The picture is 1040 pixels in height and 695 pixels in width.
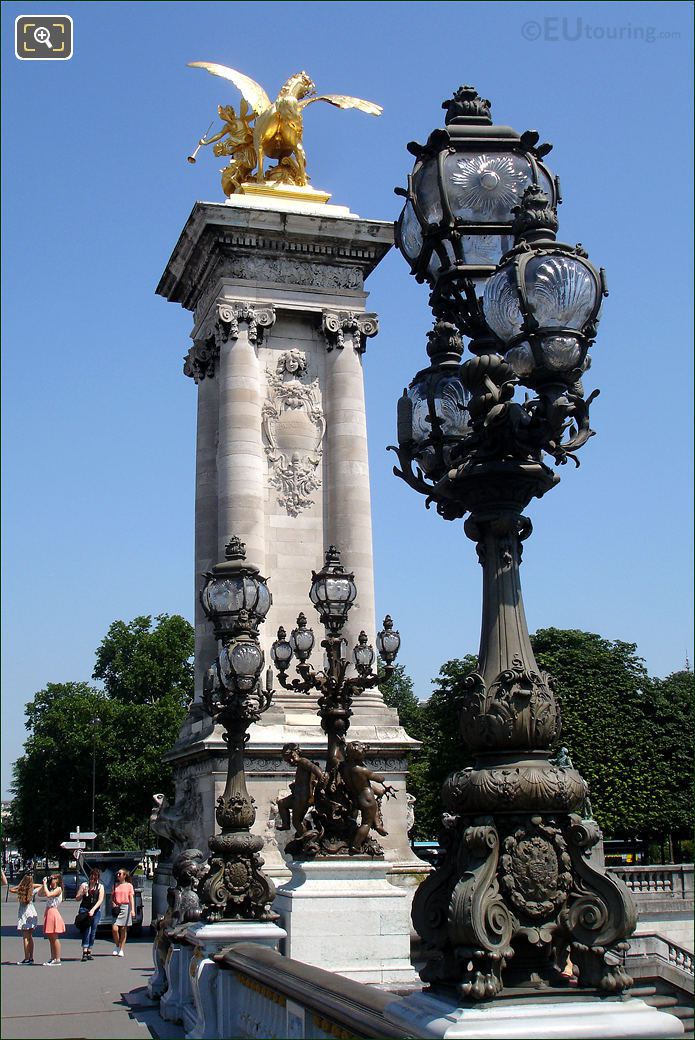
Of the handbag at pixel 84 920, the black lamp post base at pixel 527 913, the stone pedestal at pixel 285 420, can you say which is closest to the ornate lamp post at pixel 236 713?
the black lamp post base at pixel 527 913

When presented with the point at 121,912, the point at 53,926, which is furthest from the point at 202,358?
the point at 53,926

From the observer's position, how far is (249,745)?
21719mm

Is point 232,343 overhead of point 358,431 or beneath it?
overhead

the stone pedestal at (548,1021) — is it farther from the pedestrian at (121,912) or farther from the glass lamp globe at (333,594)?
the pedestrian at (121,912)

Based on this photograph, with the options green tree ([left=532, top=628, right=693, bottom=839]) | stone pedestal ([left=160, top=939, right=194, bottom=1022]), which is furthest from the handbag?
green tree ([left=532, top=628, right=693, bottom=839])

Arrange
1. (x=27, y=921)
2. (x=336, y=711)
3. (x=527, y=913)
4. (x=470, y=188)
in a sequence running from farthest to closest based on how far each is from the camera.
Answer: (x=27, y=921) < (x=336, y=711) < (x=470, y=188) < (x=527, y=913)

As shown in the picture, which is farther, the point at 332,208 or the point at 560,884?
the point at 332,208

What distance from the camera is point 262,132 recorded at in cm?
2717

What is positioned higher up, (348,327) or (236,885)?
(348,327)

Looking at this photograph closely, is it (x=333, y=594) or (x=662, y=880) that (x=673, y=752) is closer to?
(x=662, y=880)

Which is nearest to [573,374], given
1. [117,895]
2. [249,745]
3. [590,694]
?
[249,745]

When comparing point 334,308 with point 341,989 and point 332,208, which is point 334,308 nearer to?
point 332,208

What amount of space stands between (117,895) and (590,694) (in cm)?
3220

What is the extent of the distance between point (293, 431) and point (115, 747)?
38.7 meters
